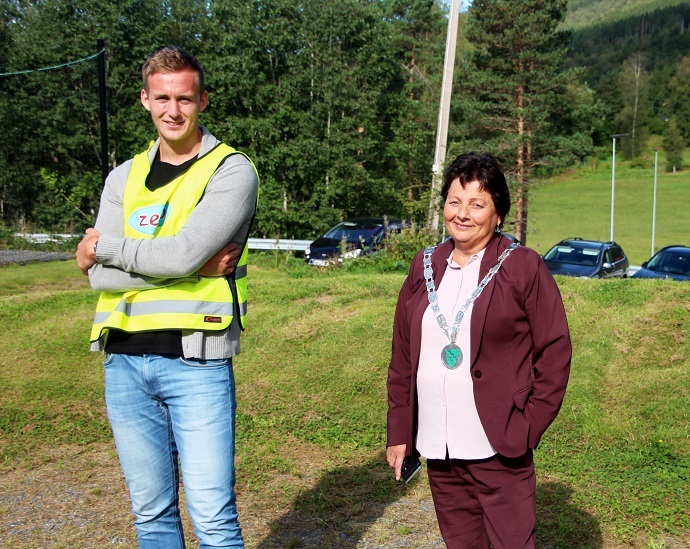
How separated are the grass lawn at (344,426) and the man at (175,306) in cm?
138

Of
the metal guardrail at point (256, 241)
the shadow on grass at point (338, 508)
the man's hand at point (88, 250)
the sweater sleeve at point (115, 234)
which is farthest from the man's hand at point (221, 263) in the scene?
the metal guardrail at point (256, 241)

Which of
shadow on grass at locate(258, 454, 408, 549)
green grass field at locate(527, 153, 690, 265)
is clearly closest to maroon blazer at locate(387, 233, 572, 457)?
shadow on grass at locate(258, 454, 408, 549)

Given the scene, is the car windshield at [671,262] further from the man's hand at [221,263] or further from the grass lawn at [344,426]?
the man's hand at [221,263]

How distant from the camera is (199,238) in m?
2.57

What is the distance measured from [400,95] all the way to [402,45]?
986 cm

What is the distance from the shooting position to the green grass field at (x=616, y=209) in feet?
151

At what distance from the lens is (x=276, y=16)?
95.8ft

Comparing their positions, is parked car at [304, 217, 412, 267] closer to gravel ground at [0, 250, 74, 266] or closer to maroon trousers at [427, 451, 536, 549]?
gravel ground at [0, 250, 74, 266]

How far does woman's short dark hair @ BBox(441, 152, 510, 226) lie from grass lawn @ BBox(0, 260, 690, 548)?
1988 millimetres

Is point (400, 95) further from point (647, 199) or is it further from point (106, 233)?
point (647, 199)

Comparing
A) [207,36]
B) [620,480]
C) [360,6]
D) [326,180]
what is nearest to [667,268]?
[620,480]

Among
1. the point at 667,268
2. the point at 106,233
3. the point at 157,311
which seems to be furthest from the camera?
the point at 667,268

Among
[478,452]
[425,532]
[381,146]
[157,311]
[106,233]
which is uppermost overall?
[381,146]

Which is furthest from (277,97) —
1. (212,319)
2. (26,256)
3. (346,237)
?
(212,319)
